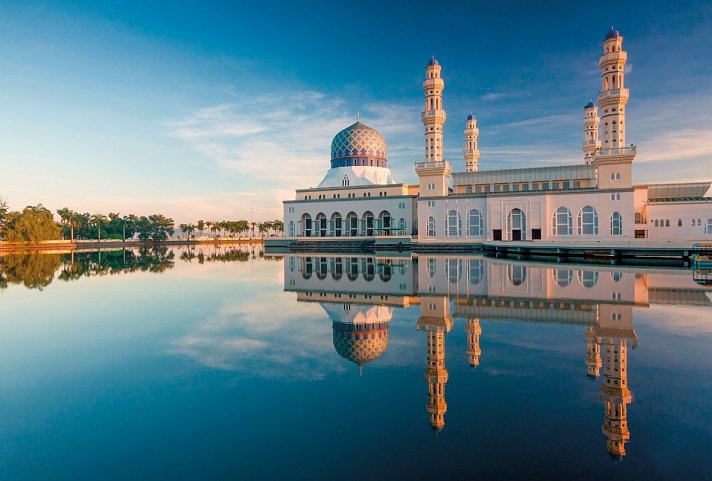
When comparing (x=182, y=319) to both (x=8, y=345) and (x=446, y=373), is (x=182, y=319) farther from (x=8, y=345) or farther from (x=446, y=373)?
(x=446, y=373)

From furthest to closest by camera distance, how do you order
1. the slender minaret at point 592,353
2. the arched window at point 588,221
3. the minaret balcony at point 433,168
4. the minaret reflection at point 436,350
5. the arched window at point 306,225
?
the arched window at point 306,225
the minaret balcony at point 433,168
the arched window at point 588,221
the slender minaret at point 592,353
the minaret reflection at point 436,350

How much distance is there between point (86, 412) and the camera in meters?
5.50

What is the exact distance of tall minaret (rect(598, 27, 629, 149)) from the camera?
39412 mm

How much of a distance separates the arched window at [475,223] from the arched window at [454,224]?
1.04 meters

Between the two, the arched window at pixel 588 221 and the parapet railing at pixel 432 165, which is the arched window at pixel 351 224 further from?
the arched window at pixel 588 221

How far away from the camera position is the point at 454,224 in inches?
1885

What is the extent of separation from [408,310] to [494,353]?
4643mm

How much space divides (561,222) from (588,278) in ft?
87.2

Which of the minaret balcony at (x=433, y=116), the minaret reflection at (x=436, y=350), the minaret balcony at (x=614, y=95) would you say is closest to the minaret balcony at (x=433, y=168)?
the minaret balcony at (x=433, y=116)

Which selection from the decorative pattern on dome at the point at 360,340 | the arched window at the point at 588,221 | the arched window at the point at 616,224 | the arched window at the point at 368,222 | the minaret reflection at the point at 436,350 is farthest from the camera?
the arched window at the point at 368,222

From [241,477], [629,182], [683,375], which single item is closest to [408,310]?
[683,375]

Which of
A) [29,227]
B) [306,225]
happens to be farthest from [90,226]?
[306,225]

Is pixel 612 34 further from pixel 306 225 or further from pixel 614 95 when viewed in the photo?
pixel 306 225

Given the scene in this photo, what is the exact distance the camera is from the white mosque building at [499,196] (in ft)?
132
